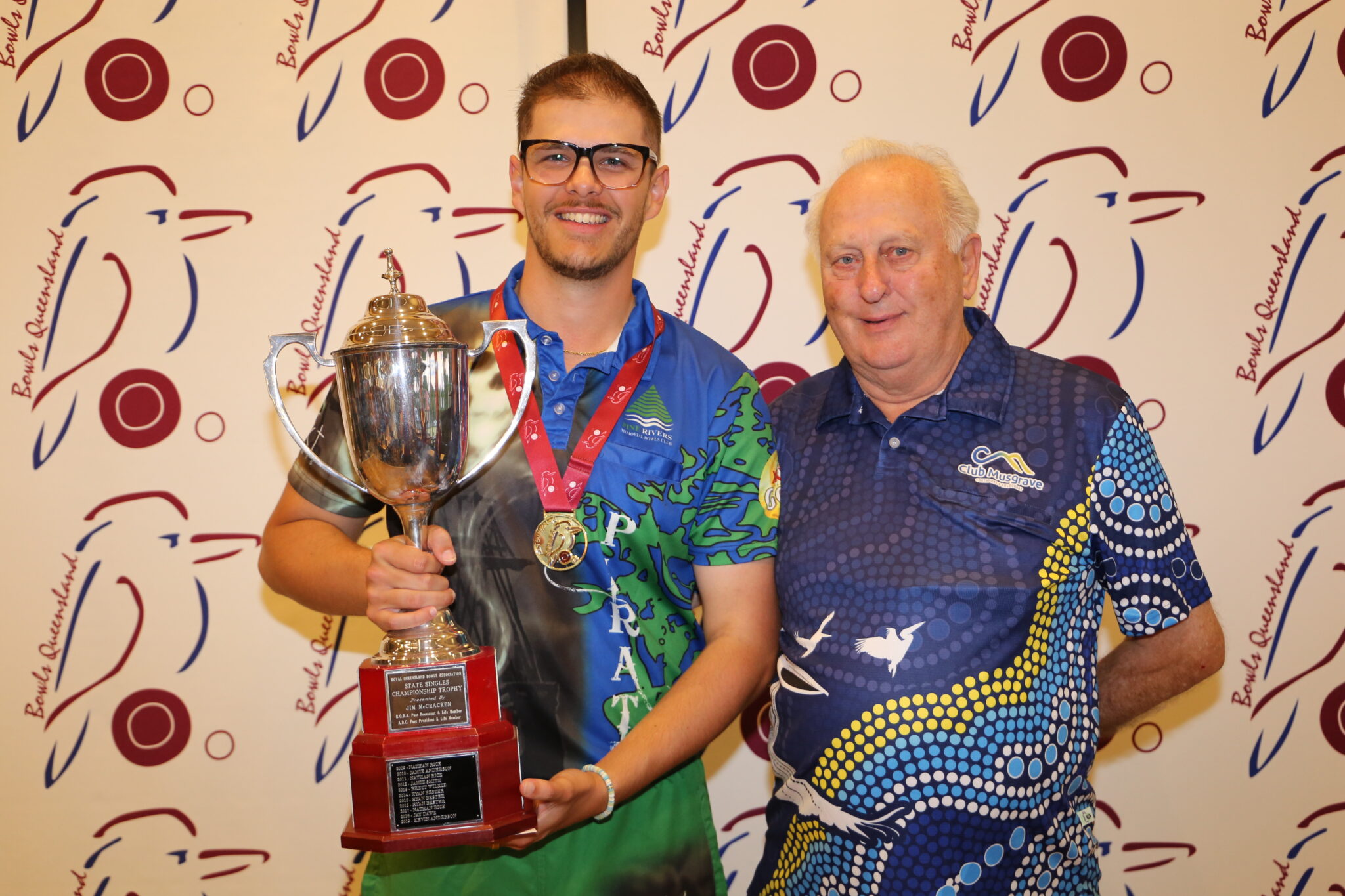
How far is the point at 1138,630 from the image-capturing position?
158 cm

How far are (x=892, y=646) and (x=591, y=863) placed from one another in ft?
1.91

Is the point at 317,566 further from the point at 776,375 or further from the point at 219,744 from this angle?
the point at 776,375

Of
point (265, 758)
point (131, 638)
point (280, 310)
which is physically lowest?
point (265, 758)

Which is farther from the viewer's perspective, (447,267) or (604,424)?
(447,267)

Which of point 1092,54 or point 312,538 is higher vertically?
point 1092,54

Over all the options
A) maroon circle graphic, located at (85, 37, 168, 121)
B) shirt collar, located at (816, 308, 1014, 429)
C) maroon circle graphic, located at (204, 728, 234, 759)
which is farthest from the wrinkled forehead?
maroon circle graphic, located at (204, 728, 234, 759)

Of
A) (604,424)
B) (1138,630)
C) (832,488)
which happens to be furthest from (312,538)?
(1138,630)

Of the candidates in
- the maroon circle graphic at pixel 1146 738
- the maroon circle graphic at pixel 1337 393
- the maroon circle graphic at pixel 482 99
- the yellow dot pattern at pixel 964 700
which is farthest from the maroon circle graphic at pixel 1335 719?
the maroon circle graphic at pixel 482 99

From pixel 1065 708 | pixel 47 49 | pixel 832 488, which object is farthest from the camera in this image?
pixel 47 49

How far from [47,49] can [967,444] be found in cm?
222

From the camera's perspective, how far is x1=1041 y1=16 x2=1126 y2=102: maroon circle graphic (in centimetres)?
226

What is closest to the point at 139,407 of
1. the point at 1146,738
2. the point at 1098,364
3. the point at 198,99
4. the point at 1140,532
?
the point at 198,99

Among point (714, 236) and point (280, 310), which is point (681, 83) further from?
point (280, 310)

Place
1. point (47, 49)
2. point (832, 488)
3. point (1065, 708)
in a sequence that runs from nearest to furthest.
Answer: point (1065, 708) → point (832, 488) → point (47, 49)
